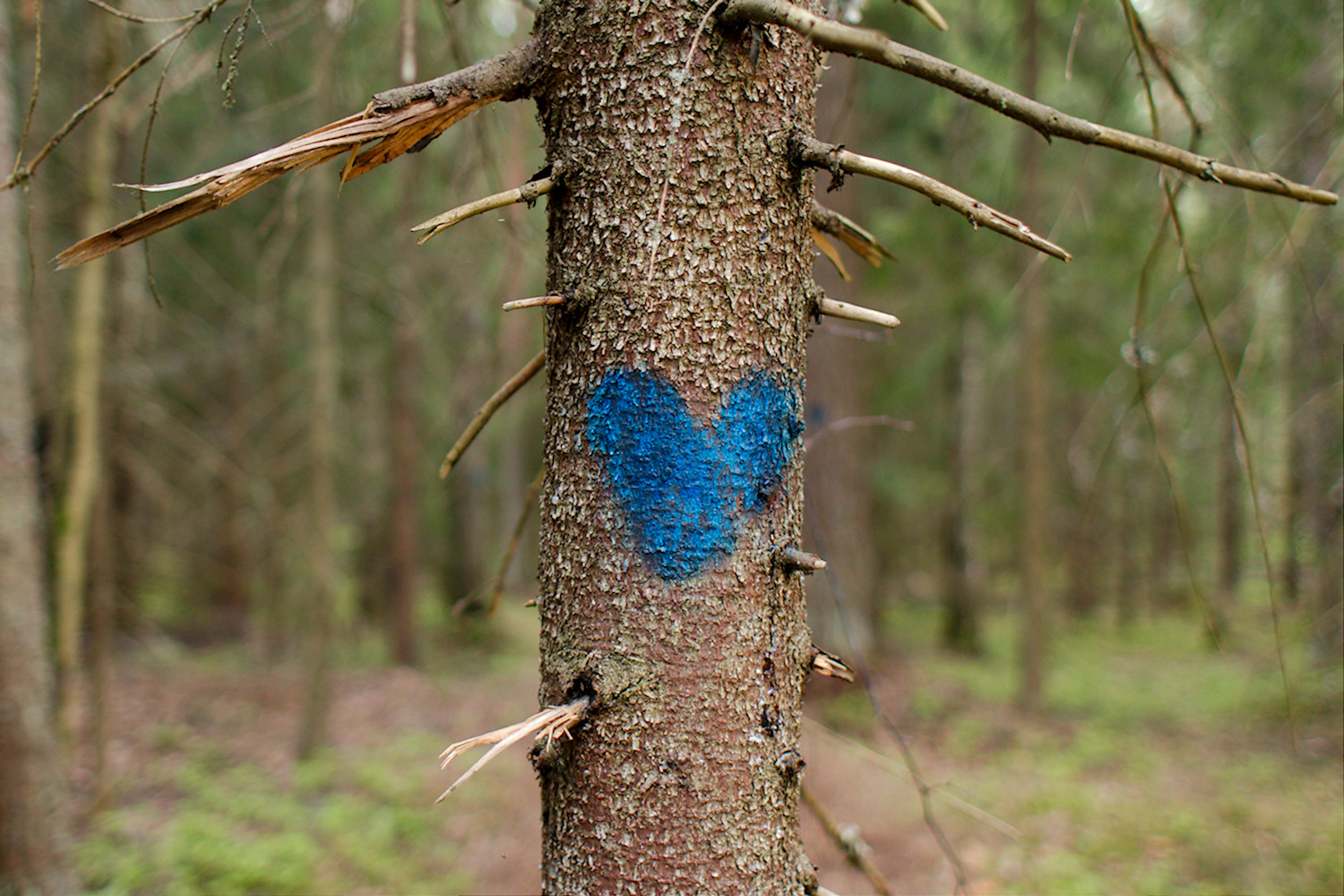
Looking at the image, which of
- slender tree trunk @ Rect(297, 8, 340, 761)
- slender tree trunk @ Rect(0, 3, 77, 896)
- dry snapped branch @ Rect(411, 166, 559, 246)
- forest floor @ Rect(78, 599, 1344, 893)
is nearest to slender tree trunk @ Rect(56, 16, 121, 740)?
slender tree trunk @ Rect(0, 3, 77, 896)

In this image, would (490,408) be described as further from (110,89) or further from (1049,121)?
(1049,121)

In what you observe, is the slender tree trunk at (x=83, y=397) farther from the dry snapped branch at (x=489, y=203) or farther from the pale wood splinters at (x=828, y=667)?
the pale wood splinters at (x=828, y=667)

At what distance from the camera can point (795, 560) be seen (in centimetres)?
128

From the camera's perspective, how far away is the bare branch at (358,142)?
1122 mm

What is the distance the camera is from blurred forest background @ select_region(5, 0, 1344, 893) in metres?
4.04

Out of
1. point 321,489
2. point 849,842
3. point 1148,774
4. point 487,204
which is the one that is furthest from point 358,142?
point 1148,774

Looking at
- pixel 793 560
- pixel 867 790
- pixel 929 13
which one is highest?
pixel 929 13

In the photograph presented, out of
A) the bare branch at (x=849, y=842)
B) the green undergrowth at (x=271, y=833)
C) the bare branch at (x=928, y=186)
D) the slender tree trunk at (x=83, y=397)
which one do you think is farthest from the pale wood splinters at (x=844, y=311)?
the slender tree trunk at (x=83, y=397)

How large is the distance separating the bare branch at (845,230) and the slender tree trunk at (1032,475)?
6870 millimetres

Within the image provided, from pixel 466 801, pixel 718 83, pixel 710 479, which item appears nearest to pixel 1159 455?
pixel 710 479

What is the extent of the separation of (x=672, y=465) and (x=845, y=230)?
655 mm

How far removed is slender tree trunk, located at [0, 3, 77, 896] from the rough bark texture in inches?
128

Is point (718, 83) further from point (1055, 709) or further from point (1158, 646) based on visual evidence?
point (1158, 646)

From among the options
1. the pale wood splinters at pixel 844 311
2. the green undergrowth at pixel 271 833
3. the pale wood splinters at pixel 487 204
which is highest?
the pale wood splinters at pixel 487 204
